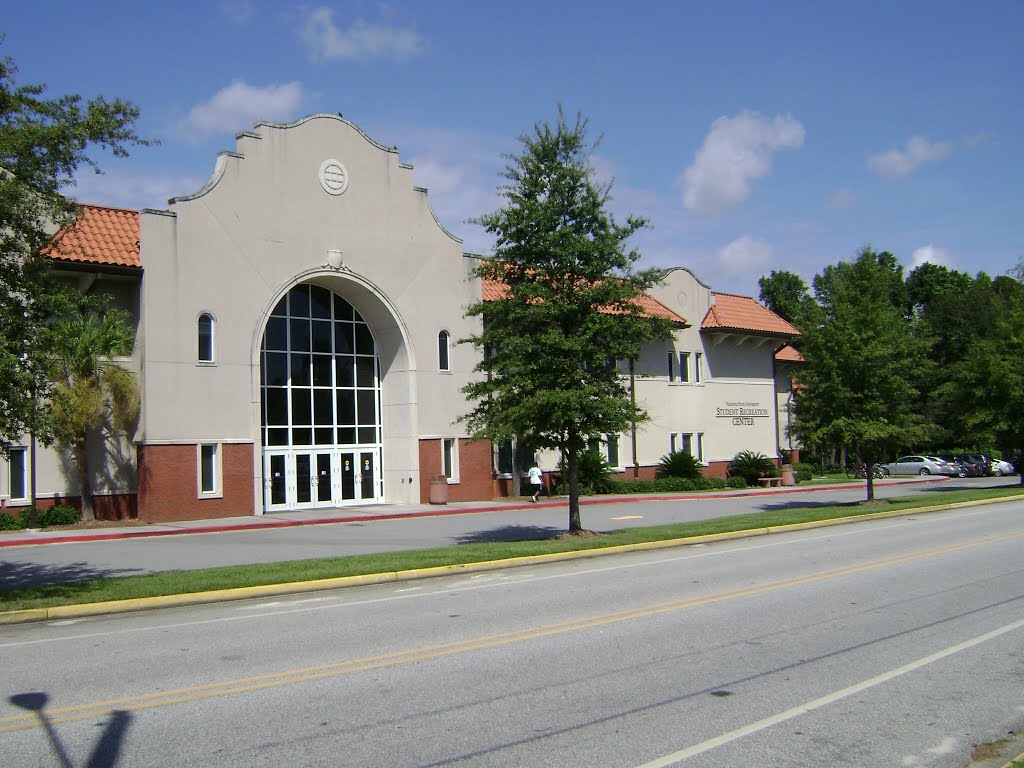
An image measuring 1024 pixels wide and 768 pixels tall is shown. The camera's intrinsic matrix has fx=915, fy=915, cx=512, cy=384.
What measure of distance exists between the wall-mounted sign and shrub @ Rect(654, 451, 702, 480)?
4601 millimetres

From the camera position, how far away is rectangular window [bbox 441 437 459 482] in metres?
32.7

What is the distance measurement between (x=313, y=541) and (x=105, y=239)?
463 inches

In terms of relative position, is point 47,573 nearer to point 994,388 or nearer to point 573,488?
point 573,488

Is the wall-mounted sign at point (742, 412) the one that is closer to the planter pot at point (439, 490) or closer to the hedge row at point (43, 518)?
the planter pot at point (439, 490)

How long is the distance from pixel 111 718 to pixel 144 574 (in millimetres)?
9053

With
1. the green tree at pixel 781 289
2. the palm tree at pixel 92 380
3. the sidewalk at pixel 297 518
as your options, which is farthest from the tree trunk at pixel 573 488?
the green tree at pixel 781 289

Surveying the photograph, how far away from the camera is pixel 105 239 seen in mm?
26141

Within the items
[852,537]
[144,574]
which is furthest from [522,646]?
[852,537]

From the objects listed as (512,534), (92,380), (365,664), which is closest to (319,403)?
(92,380)

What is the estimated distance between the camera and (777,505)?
30328 millimetres

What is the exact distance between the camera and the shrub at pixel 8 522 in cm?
2367

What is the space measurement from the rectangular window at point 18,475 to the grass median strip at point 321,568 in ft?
41.0

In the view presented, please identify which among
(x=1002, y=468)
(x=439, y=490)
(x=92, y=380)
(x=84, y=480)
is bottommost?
(x=1002, y=468)

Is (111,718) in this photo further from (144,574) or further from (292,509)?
(292,509)
